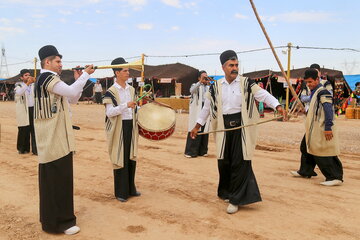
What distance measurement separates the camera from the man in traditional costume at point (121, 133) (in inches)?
183

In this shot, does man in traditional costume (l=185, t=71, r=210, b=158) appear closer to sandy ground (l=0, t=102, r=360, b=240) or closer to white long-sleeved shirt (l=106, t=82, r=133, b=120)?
sandy ground (l=0, t=102, r=360, b=240)

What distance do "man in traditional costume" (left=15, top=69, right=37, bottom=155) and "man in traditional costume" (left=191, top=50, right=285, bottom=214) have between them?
17.2 feet

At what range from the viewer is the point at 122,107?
4.47 m

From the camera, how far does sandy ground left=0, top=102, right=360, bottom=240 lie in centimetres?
367

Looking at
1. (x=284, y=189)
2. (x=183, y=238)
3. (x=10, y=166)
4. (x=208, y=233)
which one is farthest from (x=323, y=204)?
(x=10, y=166)

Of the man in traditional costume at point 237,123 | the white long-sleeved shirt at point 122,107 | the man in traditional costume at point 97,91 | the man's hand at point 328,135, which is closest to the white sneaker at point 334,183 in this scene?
the man's hand at point 328,135

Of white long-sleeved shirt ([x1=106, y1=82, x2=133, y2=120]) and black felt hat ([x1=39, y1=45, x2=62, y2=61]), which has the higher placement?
black felt hat ([x1=39, y1=45, x2=62, y2=61])

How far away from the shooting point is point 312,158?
19.3ft

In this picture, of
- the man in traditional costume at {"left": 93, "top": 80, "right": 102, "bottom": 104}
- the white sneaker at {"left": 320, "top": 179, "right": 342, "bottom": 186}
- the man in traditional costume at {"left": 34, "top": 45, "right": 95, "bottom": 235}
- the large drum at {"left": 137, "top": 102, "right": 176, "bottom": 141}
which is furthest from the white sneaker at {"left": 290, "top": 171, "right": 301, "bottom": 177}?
the man in traditional costume at {"left": 93, "top": 80, "right": 102, "bottom": 104}

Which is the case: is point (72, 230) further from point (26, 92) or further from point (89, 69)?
point (26, 92)

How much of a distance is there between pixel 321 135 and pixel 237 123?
1.95m

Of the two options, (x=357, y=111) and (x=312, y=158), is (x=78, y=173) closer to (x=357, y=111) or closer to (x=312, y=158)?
(x=312, y=158)

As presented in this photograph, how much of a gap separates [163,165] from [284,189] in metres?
2.53

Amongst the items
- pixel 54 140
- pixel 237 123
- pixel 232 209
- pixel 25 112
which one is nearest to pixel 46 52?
pixel 54 140
